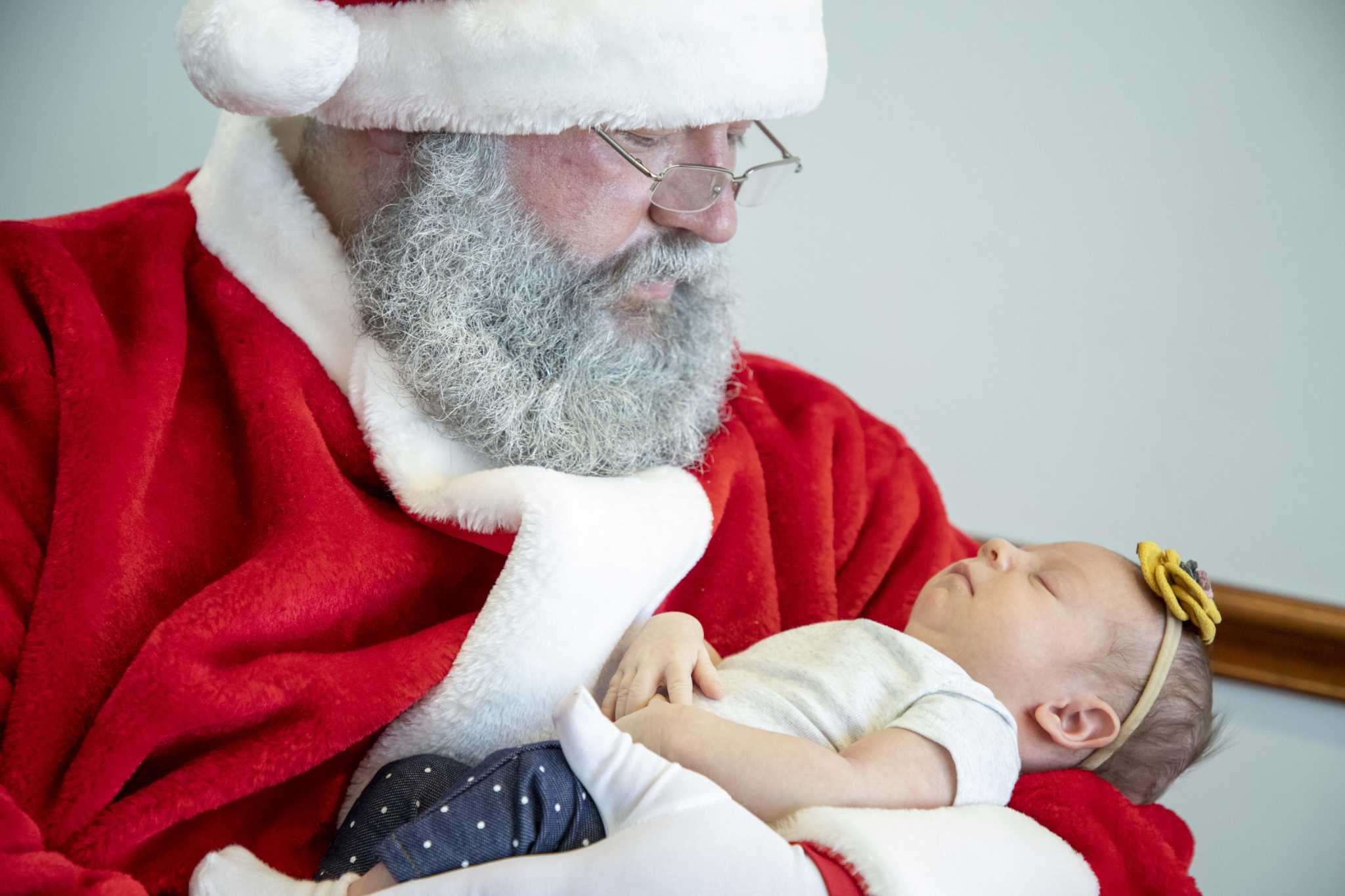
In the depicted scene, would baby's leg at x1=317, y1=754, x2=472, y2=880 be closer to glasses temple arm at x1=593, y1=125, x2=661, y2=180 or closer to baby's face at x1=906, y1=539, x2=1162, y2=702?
baby's face at x1=906, y1=539, x2=1162, y2=702

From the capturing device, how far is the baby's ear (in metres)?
1.21

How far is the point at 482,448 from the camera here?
1345mm

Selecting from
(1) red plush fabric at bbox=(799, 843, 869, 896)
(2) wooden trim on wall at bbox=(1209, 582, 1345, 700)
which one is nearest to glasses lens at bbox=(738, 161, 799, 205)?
(1) red plush fabric at bbox=(799, 843, 869, 896)

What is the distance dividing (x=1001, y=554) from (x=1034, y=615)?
0.11 meters

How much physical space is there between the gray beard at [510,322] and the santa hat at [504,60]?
96mm

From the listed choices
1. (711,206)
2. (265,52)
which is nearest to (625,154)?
(711,206)

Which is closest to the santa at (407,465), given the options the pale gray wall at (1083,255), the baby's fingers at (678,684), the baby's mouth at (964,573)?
the baby's fingers at (678,684)

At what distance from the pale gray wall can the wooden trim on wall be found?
0.05 m

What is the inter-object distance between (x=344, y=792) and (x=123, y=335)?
1.92 ft

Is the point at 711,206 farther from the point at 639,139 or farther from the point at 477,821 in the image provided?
the point at 477,821

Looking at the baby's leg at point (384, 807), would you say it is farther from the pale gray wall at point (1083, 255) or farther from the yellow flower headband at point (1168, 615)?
the pale gray wall at point (1083, 255)

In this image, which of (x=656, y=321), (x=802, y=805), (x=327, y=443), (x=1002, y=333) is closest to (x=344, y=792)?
(x=327, y=443)

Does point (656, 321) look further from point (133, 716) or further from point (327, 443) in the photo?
point (133, 716)

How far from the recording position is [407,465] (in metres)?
1.26
